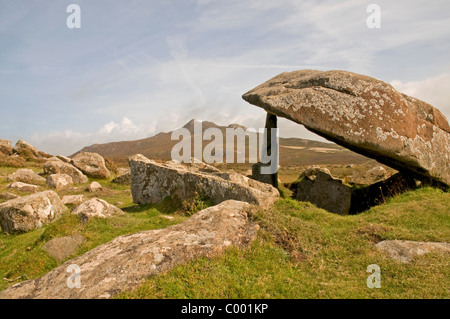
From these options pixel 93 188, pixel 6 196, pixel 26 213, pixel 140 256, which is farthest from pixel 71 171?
pixel 140 256

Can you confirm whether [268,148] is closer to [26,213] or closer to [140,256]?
[26,213]

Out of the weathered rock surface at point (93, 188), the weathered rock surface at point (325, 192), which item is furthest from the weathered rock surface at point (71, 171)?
the weathered rock surface at point (325, 192)

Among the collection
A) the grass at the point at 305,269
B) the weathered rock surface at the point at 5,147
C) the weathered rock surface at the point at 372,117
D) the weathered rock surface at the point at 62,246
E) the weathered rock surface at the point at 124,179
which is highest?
the weathered rock surface at the point at 372,117

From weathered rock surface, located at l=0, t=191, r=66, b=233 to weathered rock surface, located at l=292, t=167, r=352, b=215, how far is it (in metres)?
11.6

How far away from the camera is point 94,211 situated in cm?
1131

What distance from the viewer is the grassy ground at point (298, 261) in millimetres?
5355

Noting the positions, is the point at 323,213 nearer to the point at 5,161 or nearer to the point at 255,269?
the point at 255,269

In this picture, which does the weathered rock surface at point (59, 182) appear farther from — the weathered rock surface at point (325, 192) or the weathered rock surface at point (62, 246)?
the weathered rock surface at point (325, 192)

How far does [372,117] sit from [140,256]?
34.3 ft

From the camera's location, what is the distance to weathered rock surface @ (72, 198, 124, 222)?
36.3 ft

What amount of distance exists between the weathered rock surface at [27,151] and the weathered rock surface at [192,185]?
96.5 ft

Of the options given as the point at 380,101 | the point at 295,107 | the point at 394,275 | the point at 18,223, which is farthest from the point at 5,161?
the point at 394,275
